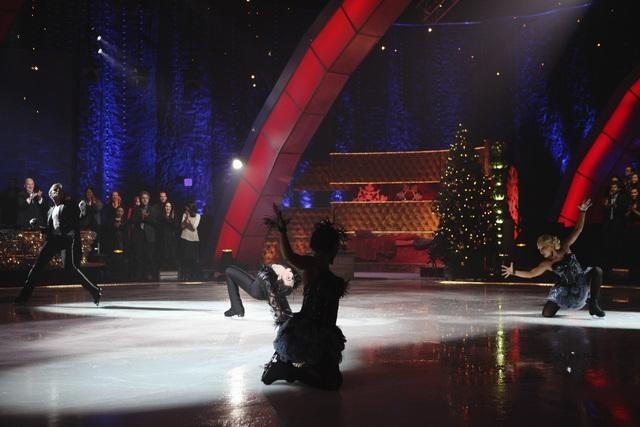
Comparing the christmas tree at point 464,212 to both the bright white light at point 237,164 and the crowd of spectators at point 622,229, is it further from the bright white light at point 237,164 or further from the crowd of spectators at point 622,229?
the bright white light at point 237,164

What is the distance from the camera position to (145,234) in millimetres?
18094

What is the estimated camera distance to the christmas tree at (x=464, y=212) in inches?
749

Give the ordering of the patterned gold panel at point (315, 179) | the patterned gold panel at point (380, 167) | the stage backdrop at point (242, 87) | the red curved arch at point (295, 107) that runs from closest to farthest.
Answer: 1. the red curved arch at point (295, 107)
2. the stage backdrop at point (242, 87)
3. the patterned gold panel at point (380, 167)
4. the patterned gold panel at point (315, 179)

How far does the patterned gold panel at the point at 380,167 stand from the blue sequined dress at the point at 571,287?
49.8 ft

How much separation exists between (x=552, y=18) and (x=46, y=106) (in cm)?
1474

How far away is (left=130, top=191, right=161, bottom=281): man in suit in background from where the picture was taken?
710 inches

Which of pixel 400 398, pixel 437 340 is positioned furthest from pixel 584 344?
pixel 400 398

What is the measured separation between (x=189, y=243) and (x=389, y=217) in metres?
8.34

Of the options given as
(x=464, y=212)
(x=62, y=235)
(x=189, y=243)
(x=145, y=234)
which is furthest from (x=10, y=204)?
(x=464, y=212)

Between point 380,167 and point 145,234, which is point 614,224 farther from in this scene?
point 145,234

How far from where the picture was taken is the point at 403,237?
25.1 meters

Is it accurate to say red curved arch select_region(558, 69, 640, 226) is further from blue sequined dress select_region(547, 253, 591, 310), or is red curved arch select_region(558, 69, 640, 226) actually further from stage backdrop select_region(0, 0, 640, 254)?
blue sequined dress select_region(547, 253, 591, 310)

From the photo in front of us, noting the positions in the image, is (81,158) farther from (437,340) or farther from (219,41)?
(437,340)

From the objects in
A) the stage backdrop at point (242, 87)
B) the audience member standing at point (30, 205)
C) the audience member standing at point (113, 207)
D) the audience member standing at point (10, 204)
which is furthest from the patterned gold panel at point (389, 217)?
the audience member standing at point (10, 204)
